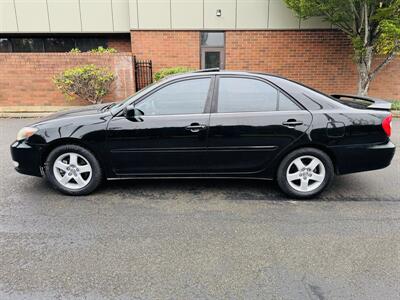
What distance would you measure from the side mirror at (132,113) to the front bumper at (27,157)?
1.17 meters

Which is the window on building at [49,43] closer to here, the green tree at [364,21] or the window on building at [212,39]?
the window on building at [212,39]

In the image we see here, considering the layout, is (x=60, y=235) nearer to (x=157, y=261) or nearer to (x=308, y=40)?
(x=157, y=261)

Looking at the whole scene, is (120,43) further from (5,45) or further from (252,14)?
(252,14)

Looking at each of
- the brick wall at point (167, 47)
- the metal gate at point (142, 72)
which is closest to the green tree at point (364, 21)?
the brick wall at point (167, 47)

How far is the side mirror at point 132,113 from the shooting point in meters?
3.93

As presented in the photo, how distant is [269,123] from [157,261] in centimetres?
206

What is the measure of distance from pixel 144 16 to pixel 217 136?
901 centimetres

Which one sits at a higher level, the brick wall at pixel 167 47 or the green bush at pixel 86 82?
the brick wall at pixel 167 47

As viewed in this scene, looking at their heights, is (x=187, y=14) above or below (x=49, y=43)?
above

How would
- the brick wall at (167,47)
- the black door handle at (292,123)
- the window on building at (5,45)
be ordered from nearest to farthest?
the black door handle at (292,123), the brick wall at (167,47), the window on building at (5,45)

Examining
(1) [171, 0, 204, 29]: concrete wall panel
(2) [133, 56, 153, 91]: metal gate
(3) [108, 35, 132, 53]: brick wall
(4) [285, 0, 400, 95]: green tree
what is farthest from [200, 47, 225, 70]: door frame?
(3) [108, 35, 132, 53]: brick wall

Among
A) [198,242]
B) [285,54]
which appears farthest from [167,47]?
[198,242]

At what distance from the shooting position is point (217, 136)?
156 inches

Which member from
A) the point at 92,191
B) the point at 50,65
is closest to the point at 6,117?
the point at 50,65
